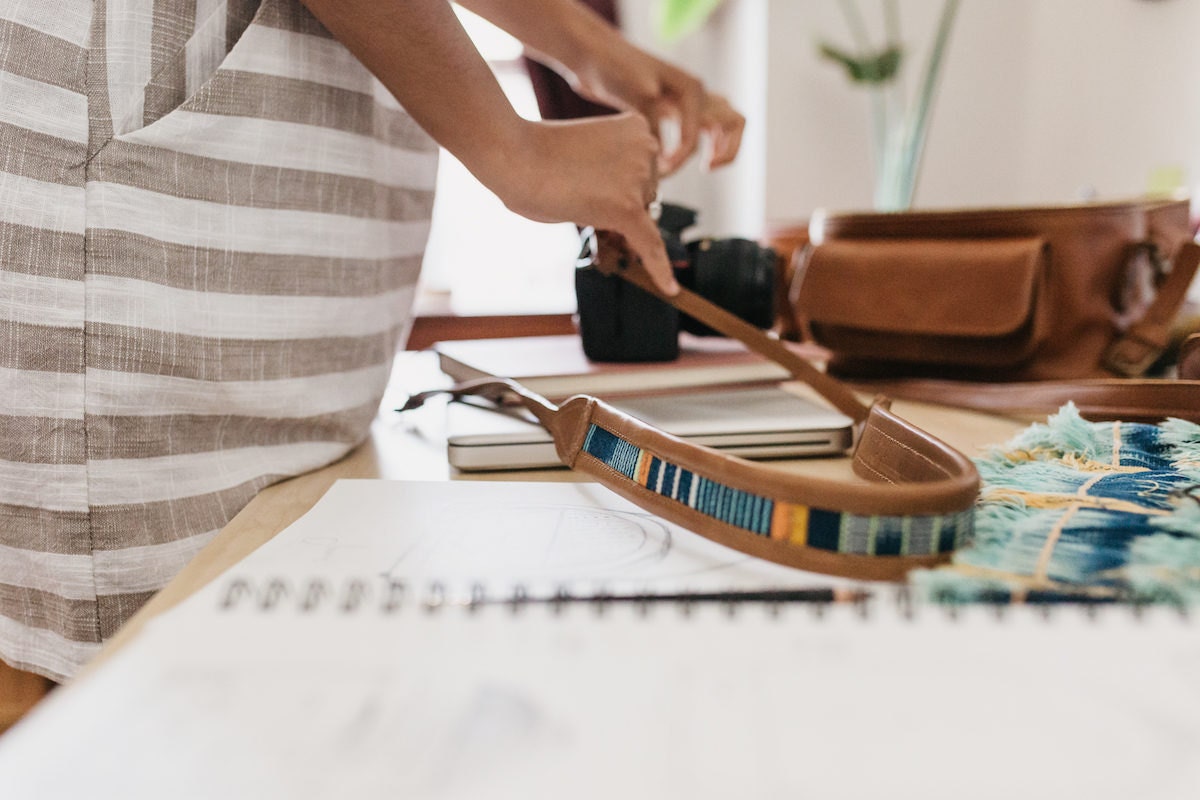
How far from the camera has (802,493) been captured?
24cm

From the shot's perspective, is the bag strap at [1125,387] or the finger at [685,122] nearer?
the bag strap at [1125,387]

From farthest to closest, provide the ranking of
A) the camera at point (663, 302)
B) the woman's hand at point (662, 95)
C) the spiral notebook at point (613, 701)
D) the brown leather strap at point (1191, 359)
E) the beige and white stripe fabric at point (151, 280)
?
the woman's hand at point (662, 95)
the camera at point (663, 302)
the brown leather strap at point (1191, 359)
the beige and white stripe fabric at point (151, 280)
the spiral notebook at point (613, 701)

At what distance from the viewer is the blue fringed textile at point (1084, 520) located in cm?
20

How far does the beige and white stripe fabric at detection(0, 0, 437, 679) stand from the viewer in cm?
33

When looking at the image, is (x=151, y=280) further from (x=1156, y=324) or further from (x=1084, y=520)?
(x=1156, y=324)

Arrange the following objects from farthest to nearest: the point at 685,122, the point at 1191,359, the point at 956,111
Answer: the point at 956,111 < the point at 685,122 < the point at 1191,359

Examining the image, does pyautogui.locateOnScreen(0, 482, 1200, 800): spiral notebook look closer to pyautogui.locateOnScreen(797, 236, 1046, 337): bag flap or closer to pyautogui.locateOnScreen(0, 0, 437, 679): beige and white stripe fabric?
pyautogui.locateOnScreen(0, 0, 437, 679): beige and white stripe fabric

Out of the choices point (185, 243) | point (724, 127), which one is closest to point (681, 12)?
point (724, 127)

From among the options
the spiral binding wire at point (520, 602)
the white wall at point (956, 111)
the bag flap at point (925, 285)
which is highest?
the white wall at point (956, 111)

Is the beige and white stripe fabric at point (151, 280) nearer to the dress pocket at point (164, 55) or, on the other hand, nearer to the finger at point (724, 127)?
the dress pocket at point (164, 55)

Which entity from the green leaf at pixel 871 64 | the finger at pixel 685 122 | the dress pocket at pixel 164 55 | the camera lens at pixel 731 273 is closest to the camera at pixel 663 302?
the camera lens at pixel 731 273

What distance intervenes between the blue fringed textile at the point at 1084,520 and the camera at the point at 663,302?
0.25 metres

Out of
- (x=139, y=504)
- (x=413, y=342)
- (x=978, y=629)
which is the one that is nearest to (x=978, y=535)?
(x=978, y=629)

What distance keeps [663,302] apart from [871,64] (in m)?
1.54
